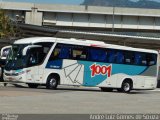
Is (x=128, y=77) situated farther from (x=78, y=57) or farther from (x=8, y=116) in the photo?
(x=8, y=116)

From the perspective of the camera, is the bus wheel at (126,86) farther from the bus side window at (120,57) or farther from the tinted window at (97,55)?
the tinted window at (97,55)

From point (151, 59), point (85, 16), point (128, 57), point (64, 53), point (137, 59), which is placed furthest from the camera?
point (85, 16)

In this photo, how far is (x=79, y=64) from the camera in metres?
31.3

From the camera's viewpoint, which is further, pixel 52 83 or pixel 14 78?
pixel 52 83

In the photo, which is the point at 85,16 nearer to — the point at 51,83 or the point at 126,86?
the point at 126,86

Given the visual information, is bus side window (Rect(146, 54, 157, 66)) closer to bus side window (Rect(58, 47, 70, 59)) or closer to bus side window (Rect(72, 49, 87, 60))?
bus side window (Rect(72, 49, 87, 60))

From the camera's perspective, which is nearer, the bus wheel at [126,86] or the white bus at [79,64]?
the white bus at [79,64]

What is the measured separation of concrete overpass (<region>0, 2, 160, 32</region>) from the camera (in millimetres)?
78500

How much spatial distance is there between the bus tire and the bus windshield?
735 centimetres

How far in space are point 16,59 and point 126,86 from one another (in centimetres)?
779

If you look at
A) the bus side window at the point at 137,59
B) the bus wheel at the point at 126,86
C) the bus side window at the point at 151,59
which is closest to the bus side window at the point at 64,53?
the bus wheel at the point at 126,86

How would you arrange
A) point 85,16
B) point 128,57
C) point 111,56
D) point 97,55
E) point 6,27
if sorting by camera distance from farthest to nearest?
point 85,16 → point 6,27 → point 128,57 → point 111,56 → point 97,55

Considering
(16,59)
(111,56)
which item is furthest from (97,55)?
(16,59)

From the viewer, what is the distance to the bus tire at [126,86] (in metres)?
33.7
